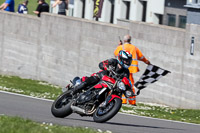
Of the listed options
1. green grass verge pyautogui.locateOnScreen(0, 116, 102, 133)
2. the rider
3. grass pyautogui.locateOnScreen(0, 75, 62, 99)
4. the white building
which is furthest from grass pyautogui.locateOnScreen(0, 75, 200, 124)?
the white building

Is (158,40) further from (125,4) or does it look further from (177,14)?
(125,4)

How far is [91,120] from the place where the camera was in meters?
12.7

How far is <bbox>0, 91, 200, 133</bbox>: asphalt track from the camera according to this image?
11617mm

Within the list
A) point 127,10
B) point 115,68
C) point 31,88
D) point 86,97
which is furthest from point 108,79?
point 127,10

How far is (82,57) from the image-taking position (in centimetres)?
2286

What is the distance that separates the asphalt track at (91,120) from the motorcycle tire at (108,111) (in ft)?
0.51

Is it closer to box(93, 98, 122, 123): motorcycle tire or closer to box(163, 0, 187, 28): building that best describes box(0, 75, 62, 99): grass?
box(93, 98, 122, 123): motorcycle tire

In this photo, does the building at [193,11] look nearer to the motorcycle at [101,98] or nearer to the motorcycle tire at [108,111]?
the motorcycle at [101,98]

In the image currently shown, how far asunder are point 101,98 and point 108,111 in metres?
0.42

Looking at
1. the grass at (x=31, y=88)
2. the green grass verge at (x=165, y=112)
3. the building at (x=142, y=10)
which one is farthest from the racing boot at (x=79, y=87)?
the building at (x=142, y=10)

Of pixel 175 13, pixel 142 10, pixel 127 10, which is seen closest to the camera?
pixel 175 13

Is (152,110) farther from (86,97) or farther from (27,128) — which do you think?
(27,128)

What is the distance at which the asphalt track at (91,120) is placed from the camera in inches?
457

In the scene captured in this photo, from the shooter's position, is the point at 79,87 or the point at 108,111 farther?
the point at 79,87
